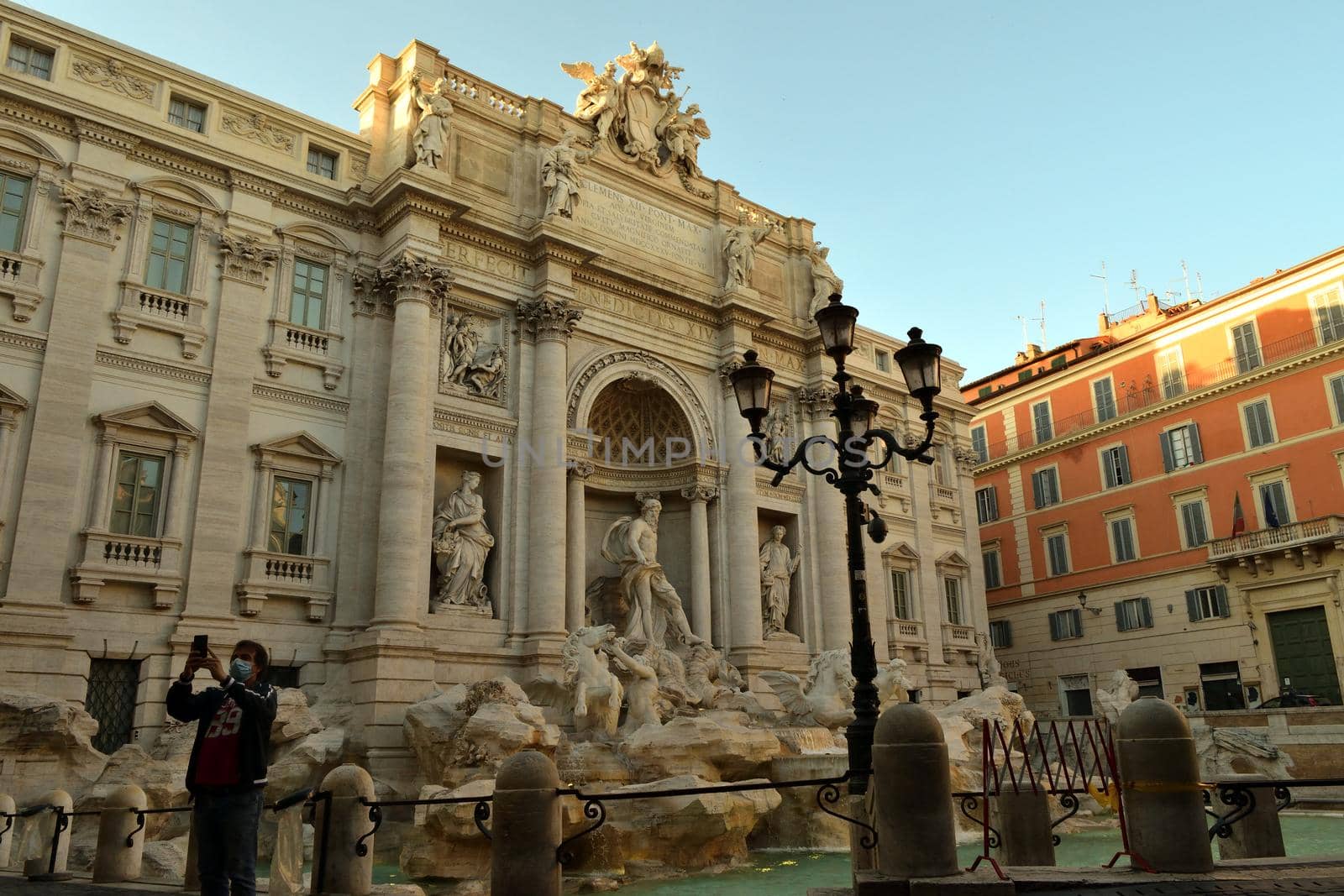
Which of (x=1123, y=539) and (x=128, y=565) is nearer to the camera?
(x=128, y=565)

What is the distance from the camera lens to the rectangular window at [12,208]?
15.9m

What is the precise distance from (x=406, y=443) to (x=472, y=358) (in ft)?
8.94

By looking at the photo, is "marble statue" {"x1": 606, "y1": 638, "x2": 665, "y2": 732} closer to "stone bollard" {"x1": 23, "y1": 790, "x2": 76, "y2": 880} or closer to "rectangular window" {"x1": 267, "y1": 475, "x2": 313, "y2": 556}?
"rectangular window" {"x1": 267, "y1": 475, "x2": 313, "y2": 556}

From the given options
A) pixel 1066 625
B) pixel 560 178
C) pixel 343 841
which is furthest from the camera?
pixel 1066 625

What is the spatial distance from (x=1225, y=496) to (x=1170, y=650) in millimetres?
4725

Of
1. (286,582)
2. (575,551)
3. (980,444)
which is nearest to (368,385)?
(286,582)

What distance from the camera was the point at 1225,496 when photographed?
29.0m

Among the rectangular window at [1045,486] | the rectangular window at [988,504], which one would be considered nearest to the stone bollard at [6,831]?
the rectangular window at [1045,486]

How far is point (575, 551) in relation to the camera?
20406 mm

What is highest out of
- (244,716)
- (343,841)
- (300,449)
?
(300,449)

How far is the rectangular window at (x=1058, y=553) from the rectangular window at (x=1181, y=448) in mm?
4277

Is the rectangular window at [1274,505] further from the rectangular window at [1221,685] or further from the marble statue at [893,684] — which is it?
the marble statue at [893,684]

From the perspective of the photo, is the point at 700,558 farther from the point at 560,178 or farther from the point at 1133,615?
the point at 1133,615

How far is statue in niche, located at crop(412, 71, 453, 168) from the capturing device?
19406 millimetres
